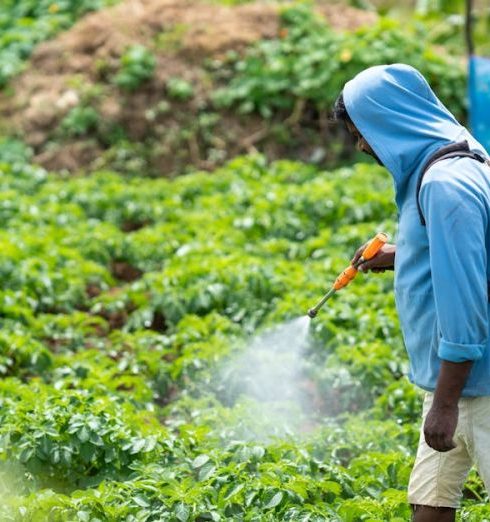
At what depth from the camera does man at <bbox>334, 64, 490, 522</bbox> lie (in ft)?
10.4

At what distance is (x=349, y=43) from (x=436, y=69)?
889 millimetres

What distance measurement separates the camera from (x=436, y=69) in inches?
436

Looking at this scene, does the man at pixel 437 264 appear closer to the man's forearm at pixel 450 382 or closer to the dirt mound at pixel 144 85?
the man's forearm at pixel 450 382

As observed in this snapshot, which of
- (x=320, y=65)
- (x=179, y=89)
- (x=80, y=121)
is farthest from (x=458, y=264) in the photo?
(x=80, y=121)

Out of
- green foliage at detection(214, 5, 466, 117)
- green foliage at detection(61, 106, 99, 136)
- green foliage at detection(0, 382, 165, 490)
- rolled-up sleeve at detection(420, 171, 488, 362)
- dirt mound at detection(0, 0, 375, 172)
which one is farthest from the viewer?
green foliage at detection(61, 106, 99, 136)

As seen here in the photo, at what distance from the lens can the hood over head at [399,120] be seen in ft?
11.2

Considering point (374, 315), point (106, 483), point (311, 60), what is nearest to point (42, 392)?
point (106, 483)

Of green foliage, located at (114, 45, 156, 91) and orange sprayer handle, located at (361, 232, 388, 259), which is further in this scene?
green foliage, located at (114, 45, 156, 91)

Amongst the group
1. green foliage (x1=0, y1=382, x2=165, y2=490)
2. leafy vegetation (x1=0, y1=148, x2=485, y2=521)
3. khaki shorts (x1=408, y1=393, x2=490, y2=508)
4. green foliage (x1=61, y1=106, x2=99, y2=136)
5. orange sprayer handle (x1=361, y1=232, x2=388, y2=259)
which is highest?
orange sprayer handle (x1=361, y1=232, x2=388, y2=259)

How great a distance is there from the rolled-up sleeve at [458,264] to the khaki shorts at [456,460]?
10.4 inches

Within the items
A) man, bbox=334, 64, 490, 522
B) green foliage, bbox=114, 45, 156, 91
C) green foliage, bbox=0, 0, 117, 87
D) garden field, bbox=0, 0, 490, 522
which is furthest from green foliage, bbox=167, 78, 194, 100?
man, bbox=334, 64, 490, 522

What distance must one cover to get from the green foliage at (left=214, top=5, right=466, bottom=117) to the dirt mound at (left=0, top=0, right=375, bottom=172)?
0.26 m

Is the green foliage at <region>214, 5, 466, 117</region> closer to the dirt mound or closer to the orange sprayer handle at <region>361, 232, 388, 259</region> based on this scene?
the dirt mound

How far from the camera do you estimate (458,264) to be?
10.4 ft
